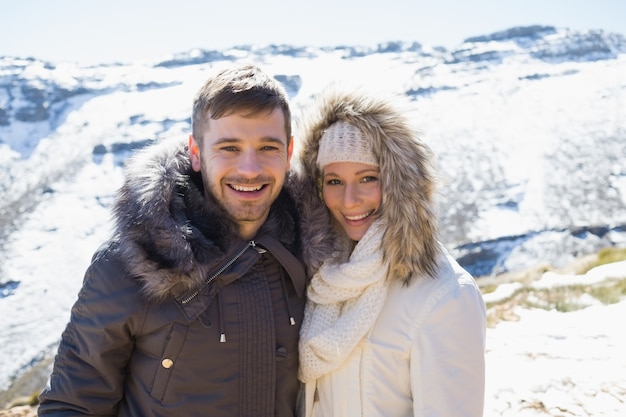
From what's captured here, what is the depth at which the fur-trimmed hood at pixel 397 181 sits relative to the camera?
97.0 inches

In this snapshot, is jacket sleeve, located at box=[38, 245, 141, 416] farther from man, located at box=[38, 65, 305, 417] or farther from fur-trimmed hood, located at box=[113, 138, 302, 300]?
fur-trimmed hood, located at box=[113, 138, 302, 300]

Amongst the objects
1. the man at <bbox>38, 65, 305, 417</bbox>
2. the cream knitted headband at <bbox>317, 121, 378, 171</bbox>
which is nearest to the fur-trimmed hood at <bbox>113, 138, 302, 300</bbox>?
the man at <bbox>38, 65, 305, 417</bbox>

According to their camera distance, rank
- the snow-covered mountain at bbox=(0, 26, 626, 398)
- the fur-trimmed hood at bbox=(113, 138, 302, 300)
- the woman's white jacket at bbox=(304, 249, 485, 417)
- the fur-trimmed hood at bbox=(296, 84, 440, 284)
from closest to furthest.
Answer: the fur-trimmed hood at bbox=(113, 138, 302, 300)
the woman's white jacket at bbox=(304, 249, 485, 417)
the fur-trimmed hood at bbox=(296, 84, 440, 284)
the snow-covered mountain at bbox=(0, 26, 626, 398)

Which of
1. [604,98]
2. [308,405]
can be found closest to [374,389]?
[308,405]

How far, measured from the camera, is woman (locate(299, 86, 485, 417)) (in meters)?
2.22

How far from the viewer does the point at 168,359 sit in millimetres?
2137

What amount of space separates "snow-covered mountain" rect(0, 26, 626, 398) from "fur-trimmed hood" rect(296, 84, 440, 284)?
1396 centimetres

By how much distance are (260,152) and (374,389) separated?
4.11 ft

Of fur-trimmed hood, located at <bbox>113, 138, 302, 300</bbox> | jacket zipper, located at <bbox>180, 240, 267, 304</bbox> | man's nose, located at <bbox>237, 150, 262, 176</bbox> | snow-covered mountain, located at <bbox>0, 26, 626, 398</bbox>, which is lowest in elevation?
snow-covered mountain, located at <bbox>0, 26, 626, 398</bbox>

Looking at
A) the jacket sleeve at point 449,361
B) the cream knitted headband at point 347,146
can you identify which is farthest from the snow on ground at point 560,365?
the cream knitted headband at point 347,146

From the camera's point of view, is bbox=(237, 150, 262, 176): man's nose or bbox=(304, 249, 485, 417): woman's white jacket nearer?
bbox=(304, 249, 485, 417): woman's white jacket

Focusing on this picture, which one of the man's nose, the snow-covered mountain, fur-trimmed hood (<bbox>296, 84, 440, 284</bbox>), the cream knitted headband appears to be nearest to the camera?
the man's nose

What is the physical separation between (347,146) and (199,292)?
1067mm

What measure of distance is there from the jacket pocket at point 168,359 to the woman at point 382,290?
2.01ft
